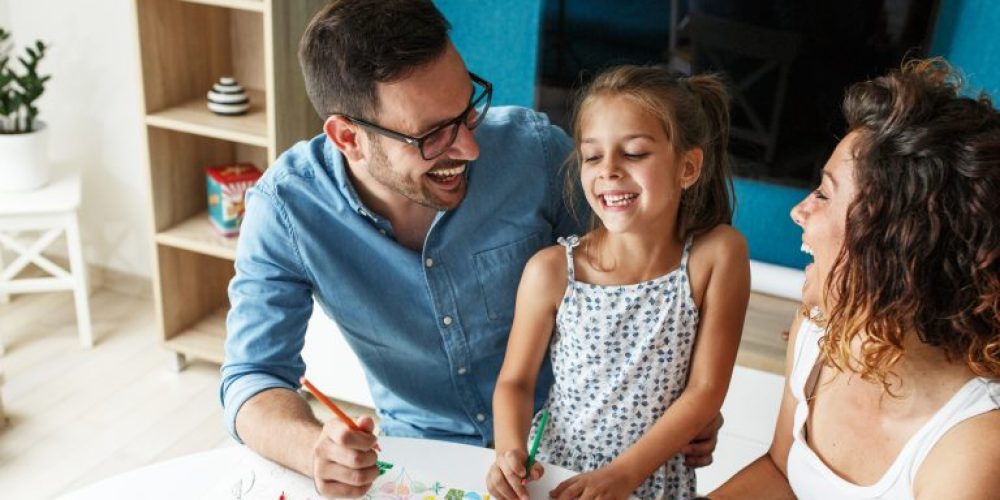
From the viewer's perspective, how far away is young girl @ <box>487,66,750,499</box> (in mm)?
1313

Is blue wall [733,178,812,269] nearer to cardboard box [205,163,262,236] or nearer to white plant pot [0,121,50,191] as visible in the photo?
cardboard box [205,163,262,236]

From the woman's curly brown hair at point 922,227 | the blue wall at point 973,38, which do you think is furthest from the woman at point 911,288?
the blue wall at point 973,38

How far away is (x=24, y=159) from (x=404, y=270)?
1.68 meters

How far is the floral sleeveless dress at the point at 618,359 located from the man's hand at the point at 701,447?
0.13ft

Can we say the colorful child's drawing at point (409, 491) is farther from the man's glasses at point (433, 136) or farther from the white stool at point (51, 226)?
the white stool at point (51, 226)

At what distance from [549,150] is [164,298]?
64.1 inches

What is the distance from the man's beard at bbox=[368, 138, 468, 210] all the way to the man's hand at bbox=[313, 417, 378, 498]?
0.41 metres

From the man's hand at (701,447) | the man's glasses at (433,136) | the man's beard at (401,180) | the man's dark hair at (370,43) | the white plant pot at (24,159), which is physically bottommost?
the white plant pot at (24,159)

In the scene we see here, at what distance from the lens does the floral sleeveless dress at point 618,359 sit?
1373 mm

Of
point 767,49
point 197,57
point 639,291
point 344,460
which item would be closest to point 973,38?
point 767,49

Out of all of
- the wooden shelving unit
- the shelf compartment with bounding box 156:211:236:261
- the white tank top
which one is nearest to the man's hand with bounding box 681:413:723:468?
the white tank top

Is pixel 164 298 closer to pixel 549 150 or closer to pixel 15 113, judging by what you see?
pixel 15 113

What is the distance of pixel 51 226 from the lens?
270cm

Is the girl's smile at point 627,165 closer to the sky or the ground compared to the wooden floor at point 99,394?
closer to the sky
